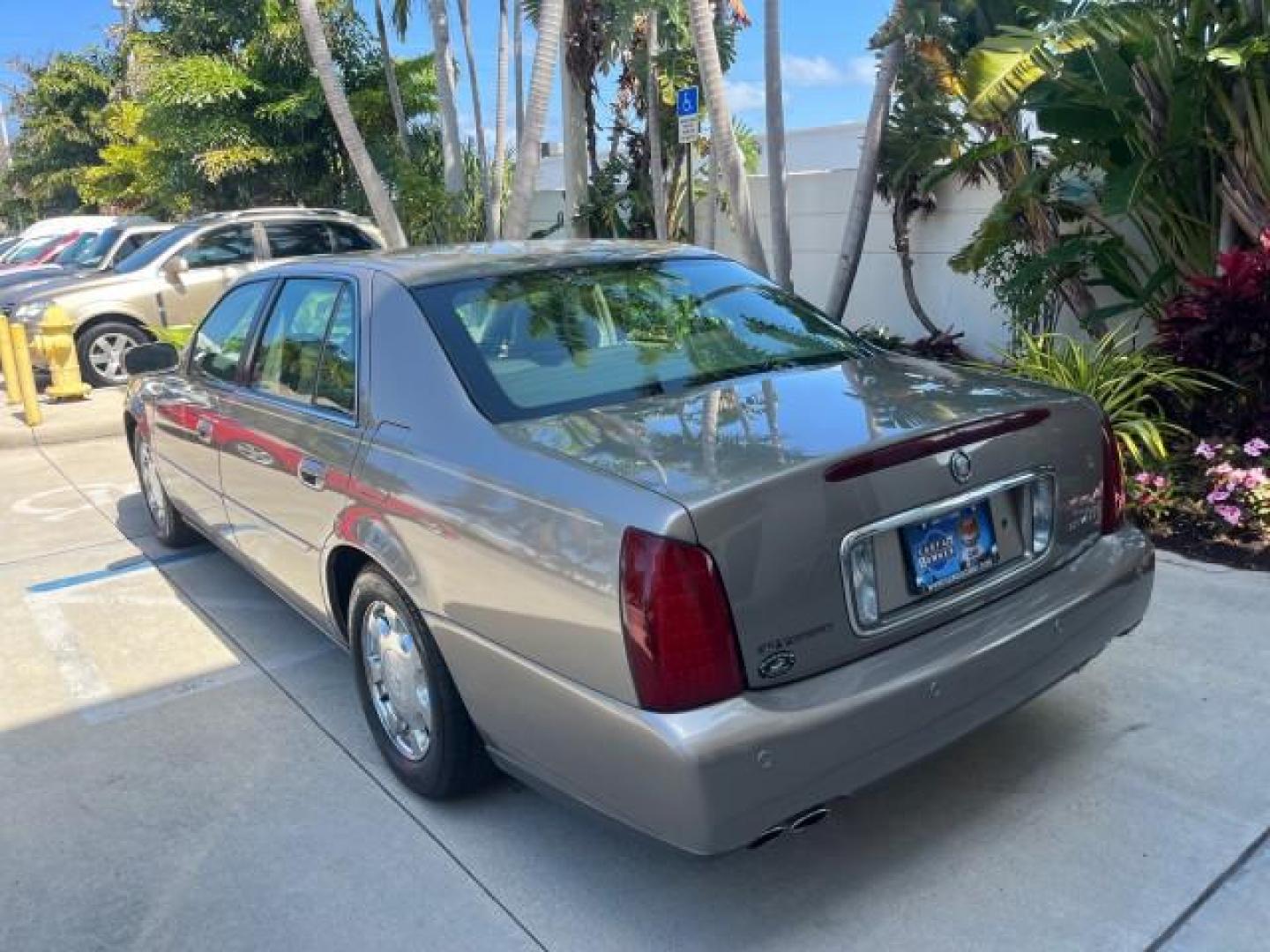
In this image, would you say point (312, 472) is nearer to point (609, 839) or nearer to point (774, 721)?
point (609, 839)

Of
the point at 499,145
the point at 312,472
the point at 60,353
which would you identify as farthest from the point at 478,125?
the point at 312,472

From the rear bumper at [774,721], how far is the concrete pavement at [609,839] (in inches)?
9.2

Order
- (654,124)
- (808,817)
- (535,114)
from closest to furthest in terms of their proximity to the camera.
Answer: (808,817) → (535,114) → (654,124)

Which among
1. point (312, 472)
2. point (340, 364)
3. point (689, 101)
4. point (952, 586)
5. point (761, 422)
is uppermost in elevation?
point (689, 101)

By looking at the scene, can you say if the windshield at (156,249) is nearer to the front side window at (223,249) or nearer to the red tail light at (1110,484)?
the front side window at (223,249)

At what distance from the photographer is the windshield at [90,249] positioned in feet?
46.4

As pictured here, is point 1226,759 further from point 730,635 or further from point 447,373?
point 447,373

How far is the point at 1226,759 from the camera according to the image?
3264mm

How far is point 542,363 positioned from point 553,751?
119 cm

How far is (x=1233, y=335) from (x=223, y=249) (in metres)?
9.91

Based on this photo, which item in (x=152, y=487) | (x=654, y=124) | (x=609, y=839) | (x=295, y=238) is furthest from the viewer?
(x=295, y=238)

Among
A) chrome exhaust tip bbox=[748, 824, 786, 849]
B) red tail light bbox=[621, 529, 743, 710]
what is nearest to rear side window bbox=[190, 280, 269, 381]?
red tail light bbox=[621, 529, 743, 710]

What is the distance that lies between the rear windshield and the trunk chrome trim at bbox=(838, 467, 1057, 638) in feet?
2.74

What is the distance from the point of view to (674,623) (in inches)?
91.9
